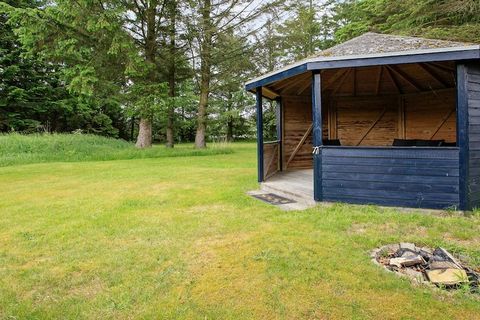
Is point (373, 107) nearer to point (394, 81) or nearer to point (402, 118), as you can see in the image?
point (402, 118)

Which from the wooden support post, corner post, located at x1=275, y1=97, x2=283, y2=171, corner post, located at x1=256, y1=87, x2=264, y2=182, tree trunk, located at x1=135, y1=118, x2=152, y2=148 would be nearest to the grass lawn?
corner post, located at x1=256, y1=87, x2=264, y2=182

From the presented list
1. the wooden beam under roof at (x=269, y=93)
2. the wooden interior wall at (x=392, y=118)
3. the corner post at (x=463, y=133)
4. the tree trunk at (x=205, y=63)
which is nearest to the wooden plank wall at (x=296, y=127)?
the wooden beam under roof at (x=269, y=93)

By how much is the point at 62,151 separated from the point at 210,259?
12.1 meters

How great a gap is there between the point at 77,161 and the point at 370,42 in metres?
10.9

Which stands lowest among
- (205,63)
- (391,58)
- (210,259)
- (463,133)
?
(210,259)

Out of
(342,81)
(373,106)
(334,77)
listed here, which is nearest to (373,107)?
(373,106)

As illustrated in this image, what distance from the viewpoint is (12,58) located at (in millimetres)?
18625

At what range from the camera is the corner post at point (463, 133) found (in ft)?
14.0

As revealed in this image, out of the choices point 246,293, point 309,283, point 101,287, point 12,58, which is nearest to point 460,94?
point 309,283

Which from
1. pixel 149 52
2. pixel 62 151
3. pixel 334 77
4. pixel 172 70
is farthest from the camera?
pixel 172 70

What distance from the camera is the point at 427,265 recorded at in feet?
9.40

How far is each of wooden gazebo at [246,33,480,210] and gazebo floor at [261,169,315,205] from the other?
23 mm

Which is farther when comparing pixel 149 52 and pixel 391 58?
pixel 149 52

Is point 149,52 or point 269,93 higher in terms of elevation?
point 149,52
